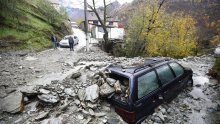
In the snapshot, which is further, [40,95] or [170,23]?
[170,23]

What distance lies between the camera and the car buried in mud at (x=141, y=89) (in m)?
4.85

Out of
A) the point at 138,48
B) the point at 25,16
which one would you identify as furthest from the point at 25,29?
the point at 138,48

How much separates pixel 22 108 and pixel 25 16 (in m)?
17.1

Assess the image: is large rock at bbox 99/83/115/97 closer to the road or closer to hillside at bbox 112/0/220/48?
the road

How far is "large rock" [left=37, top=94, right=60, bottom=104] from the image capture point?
17.3 ft

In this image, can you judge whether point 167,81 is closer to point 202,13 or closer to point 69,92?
point 69,92

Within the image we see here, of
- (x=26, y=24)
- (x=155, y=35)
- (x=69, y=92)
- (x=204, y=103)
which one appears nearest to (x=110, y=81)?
(x=69, y=92)

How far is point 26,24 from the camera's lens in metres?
19.2

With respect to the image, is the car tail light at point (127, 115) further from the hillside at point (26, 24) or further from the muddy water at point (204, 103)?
the hillside at point (26, 24)

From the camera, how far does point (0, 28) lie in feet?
52.5

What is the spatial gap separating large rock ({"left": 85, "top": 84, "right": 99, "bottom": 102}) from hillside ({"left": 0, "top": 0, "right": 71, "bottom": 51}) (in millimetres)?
11457

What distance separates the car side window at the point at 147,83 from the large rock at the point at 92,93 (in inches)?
49.0

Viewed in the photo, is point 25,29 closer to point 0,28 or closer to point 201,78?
point 0,28

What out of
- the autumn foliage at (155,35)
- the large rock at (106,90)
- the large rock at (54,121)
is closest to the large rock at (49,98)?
the large rock at (54,121)
